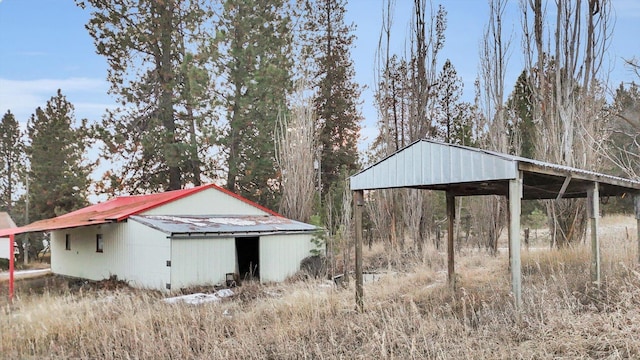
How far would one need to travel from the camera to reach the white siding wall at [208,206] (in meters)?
15.1

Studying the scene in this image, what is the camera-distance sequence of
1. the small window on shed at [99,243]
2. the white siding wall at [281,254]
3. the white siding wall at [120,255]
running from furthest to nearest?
the small window on shed at [99,243] < the white siding wall at [281,254] < the white siding wall at [120,255]

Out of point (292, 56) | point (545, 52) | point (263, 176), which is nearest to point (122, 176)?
point (263, 176)

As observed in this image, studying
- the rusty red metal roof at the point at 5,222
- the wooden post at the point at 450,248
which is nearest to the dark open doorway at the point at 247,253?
the wooden post at the point at 450,248

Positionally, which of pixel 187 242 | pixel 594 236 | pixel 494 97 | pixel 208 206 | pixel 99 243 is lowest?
pixel 99 243

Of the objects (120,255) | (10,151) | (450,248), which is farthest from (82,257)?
(10,151)

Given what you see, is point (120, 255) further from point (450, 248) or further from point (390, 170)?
point (390, 170)

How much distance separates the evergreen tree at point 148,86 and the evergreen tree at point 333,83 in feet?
20.3

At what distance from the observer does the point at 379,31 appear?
18.5 meters

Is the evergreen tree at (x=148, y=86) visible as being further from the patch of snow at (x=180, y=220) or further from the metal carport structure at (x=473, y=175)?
the metal carport structure at (x=473, y=175)

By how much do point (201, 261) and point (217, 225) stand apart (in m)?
1.45

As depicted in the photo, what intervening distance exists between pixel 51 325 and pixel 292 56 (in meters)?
17.2

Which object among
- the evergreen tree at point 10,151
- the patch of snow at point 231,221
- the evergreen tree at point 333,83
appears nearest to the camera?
the patch of snow at point 231,221

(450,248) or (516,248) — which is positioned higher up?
(516,248)

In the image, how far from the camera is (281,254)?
552 inches
